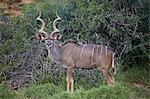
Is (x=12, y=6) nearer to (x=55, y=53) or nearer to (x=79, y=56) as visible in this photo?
(x=55, y=53)

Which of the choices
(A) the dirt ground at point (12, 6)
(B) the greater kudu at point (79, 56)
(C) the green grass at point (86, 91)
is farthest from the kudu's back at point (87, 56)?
(A) the dirt ground at point (12, 6)

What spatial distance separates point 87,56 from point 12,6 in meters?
4.28

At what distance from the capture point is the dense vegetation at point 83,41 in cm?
684

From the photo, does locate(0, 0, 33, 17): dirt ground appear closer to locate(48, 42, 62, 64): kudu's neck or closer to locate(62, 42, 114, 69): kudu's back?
locate(48, 42, 62, 64): kudu's neck

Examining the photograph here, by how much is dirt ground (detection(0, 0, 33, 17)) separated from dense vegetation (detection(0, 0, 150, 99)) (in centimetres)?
179

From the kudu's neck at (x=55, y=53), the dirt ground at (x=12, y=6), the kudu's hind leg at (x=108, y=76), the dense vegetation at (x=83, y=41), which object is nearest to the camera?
the kudu's hind leg at (x=108, y=76)

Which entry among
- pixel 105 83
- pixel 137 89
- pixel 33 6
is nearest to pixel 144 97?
pixel 137 89

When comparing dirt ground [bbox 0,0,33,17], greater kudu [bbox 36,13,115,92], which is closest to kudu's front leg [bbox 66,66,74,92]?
greater kudu [bbox 36,13,115,92]

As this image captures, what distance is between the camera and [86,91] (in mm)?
6145

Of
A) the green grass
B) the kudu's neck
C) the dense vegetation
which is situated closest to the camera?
the green grass

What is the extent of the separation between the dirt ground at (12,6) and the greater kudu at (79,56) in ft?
11.3

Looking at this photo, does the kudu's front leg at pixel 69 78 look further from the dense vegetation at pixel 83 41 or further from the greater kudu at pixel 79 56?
the dense vegetation at pixel 83 41

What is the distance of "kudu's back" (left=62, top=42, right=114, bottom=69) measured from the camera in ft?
20.3

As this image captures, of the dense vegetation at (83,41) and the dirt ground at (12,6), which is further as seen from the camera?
the dirt ground at (12,6)
